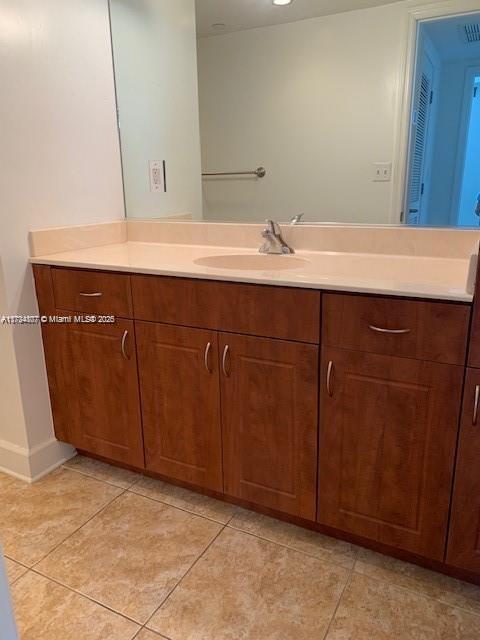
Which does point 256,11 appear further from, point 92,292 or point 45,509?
point 45,509

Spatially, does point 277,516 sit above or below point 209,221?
below

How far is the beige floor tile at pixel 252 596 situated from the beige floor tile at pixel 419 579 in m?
0.09

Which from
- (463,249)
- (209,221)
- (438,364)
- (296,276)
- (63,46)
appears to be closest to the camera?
(438,364)

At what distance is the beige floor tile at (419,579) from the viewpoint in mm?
1378

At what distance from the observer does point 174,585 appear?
1.45m

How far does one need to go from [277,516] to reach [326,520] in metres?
0.24

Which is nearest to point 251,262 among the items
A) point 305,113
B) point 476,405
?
point 305,113

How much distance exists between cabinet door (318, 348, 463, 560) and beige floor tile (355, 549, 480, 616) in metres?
0.12

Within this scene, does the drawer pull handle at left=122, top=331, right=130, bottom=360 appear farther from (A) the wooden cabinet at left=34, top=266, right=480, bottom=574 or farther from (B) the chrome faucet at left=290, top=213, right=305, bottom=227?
(B) the chrome faucet at left=290, top=213, right=305, bottom=227

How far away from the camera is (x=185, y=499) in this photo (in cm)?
184

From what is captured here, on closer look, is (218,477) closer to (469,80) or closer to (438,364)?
(438,364)

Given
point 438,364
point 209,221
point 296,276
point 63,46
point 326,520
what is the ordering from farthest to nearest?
point 209,221, point 63,46, point 326,520, point 296,276, point 438,364

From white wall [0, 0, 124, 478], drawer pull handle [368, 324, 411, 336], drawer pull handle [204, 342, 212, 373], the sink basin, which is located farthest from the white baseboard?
drawer pull handle [368, 324, 411, 336]

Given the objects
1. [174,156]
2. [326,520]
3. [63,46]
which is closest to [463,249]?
[326,520]
